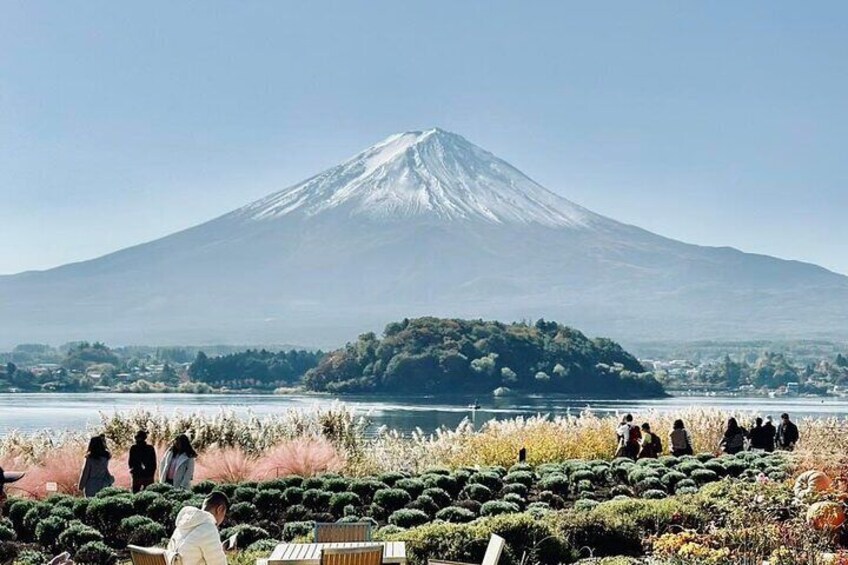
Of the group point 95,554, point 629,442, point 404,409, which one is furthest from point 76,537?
point 404,409

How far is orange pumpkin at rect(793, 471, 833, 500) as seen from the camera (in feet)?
48.2

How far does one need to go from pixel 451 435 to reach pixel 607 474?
159 inches

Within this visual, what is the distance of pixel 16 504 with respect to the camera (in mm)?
14266

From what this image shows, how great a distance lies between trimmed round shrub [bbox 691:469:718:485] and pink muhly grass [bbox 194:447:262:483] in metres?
6.48

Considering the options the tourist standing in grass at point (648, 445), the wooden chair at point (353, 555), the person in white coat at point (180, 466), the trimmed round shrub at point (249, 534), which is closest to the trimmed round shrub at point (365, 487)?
the person in white coat at point (180, 466)

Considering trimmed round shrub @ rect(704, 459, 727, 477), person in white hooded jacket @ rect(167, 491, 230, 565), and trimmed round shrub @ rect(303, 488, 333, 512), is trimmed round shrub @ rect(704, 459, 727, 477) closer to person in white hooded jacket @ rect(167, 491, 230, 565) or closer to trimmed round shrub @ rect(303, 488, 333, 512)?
trimmed round shrub @ rect(303, 488, 333, 512)

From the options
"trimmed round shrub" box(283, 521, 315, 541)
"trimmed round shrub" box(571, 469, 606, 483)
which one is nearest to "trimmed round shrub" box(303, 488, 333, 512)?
"trimmed round shrub" box(283, 521, 315, 541)

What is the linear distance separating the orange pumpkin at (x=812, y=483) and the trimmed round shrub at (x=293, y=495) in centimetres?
592

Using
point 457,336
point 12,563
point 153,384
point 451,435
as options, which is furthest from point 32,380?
point 12,563

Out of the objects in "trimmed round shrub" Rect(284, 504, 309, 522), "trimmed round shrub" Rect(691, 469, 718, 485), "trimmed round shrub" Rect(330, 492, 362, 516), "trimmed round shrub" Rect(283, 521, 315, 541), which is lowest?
"trimmed round shrub" Rect(283, 521, 315, 541)

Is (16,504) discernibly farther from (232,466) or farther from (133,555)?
(133,555)

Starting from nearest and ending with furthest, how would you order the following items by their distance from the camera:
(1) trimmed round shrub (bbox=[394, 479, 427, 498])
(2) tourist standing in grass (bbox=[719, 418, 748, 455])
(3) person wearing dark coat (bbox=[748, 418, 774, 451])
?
1. (1) trimmed round shrub (bbox=[394, 479, 427, 498])
2. (2) tourist standing in grass (bbox=[719, 418, 748, 455])
3. (3) person wearing dark coat (bbox=[748, 418, 774, 451])

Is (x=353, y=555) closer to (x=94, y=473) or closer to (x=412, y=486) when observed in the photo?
(x=412, y=486)

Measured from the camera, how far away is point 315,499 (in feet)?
50.5
